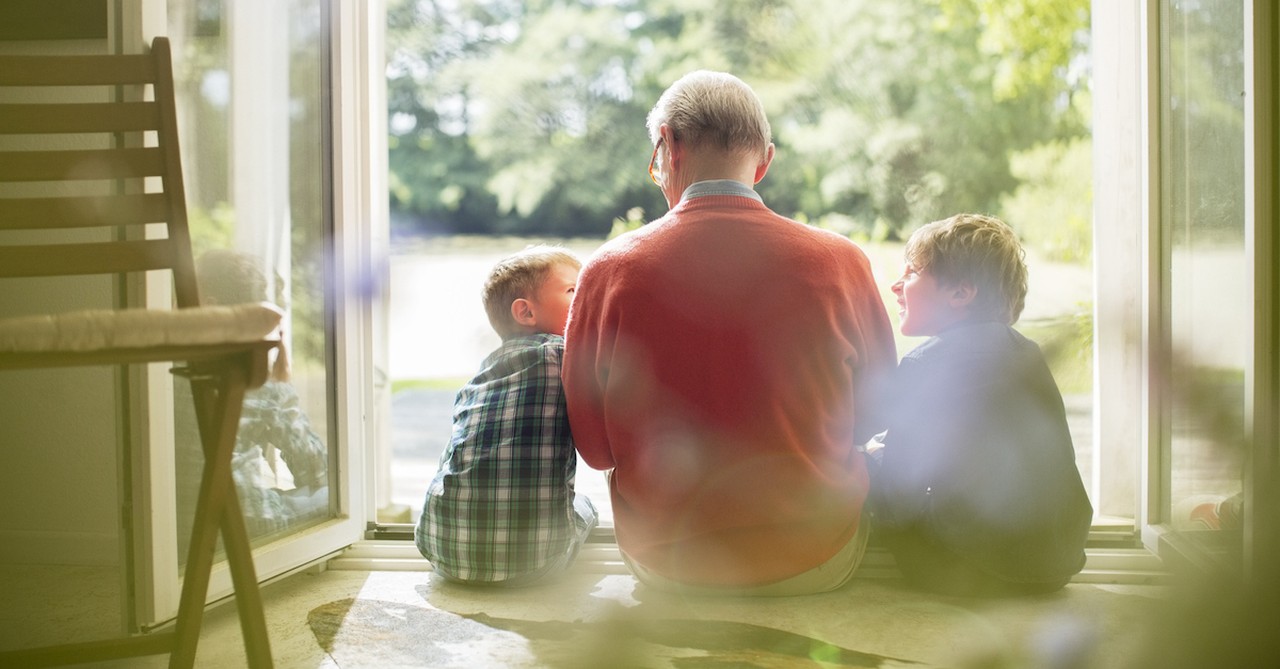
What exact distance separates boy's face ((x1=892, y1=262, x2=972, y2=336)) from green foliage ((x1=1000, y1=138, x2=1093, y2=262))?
7.47m

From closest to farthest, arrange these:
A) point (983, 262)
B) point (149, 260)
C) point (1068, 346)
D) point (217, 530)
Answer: point (217, 530), point (149, 260), point (983, 262), point (1068, 346)

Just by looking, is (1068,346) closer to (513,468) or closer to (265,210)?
(513,468)

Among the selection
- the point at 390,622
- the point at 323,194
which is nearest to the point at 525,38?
the point at 323,194

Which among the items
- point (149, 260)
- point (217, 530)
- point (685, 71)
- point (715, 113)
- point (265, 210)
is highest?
point (685, 71)

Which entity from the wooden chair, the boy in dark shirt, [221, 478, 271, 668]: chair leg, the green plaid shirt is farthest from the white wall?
the boy in dark shirt

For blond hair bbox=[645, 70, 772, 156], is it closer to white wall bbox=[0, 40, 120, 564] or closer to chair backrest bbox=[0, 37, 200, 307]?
chair backrest bbox=[0, 37, 200, 307]

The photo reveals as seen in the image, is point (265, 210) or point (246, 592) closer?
point (246, 592)

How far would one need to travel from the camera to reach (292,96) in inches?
93.0

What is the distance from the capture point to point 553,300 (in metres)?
2.34

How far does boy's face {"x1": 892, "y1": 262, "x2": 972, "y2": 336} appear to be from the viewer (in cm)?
221

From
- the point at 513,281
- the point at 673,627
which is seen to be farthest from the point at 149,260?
the point at 673,627

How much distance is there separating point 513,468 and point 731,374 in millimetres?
539

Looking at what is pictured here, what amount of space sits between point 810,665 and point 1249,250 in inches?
43.7

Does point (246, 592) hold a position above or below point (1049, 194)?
below
